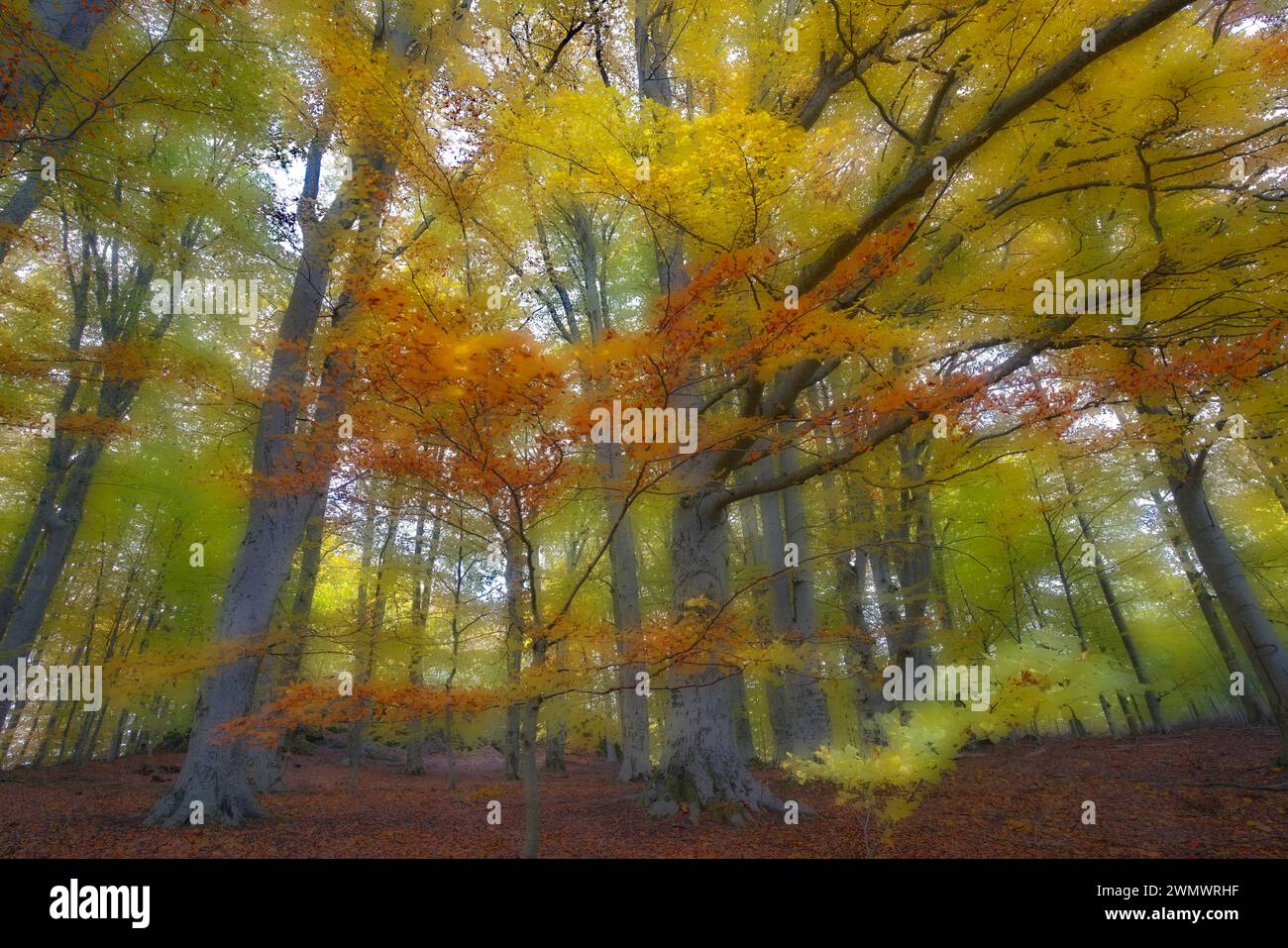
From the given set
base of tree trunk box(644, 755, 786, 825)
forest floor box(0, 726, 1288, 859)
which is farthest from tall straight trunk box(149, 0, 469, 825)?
base of tree trunk box(644, 755, 786, 825)

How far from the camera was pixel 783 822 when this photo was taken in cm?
657

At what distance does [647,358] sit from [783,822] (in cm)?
533

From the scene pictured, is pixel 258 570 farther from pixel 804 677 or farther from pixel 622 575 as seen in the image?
pixel 804 677

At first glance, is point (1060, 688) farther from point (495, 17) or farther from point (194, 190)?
point (495, 17)

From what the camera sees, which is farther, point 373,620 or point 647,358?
point 373,620

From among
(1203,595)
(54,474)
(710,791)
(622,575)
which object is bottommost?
(710,791)

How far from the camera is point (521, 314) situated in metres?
10.6

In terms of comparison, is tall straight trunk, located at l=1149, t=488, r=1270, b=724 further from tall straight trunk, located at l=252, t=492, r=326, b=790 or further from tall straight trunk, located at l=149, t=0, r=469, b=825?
tall straight trunk, located at l=252, t=492, r=326, b=790

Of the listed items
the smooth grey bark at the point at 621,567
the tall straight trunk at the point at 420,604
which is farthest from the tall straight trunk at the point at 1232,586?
the tall straight trunk at the point at 420,604

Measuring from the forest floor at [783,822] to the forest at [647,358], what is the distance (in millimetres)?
84

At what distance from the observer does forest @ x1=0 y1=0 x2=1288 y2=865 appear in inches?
180

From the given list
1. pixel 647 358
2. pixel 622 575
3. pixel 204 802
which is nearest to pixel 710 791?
pixel 622 575

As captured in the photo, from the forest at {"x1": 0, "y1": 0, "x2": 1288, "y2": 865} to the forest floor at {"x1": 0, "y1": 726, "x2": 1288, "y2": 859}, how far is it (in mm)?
84

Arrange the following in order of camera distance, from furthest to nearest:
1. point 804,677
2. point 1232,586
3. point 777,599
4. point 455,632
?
point 777,599, point 455,632, point 804,677, point 1232,586
